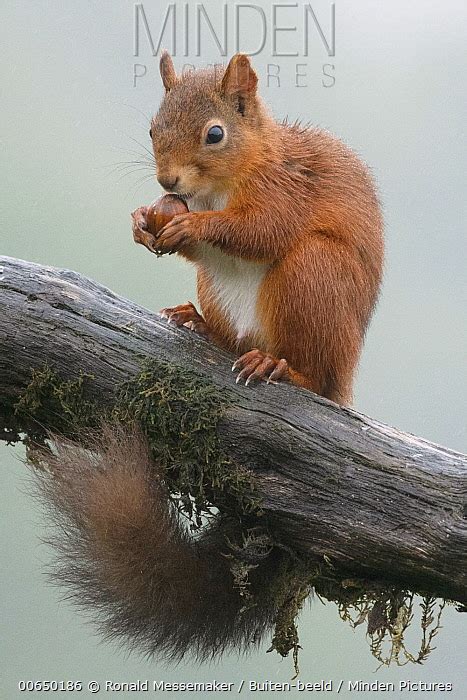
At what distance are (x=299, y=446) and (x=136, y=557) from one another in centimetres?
45

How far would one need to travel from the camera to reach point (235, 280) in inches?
91.5

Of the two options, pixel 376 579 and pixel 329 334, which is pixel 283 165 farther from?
pixel 376 579

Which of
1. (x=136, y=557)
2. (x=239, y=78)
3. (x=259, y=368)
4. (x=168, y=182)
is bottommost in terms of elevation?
(x=136, y=557)

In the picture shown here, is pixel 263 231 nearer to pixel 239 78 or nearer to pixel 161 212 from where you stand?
pixel 161 212

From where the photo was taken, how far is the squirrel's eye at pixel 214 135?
2176 mm

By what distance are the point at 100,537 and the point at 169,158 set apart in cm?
91

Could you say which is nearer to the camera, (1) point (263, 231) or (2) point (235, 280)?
(1) point (263, 231)

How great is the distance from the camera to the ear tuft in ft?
7.27

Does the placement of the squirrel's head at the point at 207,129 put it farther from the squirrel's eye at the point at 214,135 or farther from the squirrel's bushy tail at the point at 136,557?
the squirrel's bushy tail at the point at 136,557

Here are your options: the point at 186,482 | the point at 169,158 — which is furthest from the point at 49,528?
the point at 169,158

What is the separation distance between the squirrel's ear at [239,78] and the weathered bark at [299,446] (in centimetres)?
60

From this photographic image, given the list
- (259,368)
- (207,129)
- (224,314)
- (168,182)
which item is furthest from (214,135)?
(259,368)

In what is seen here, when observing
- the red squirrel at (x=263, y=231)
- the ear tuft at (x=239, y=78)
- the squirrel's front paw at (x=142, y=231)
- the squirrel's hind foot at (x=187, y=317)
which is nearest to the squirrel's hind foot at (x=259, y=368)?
the red squirrel at (x=263, y=231)

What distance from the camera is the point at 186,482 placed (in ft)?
6.82
